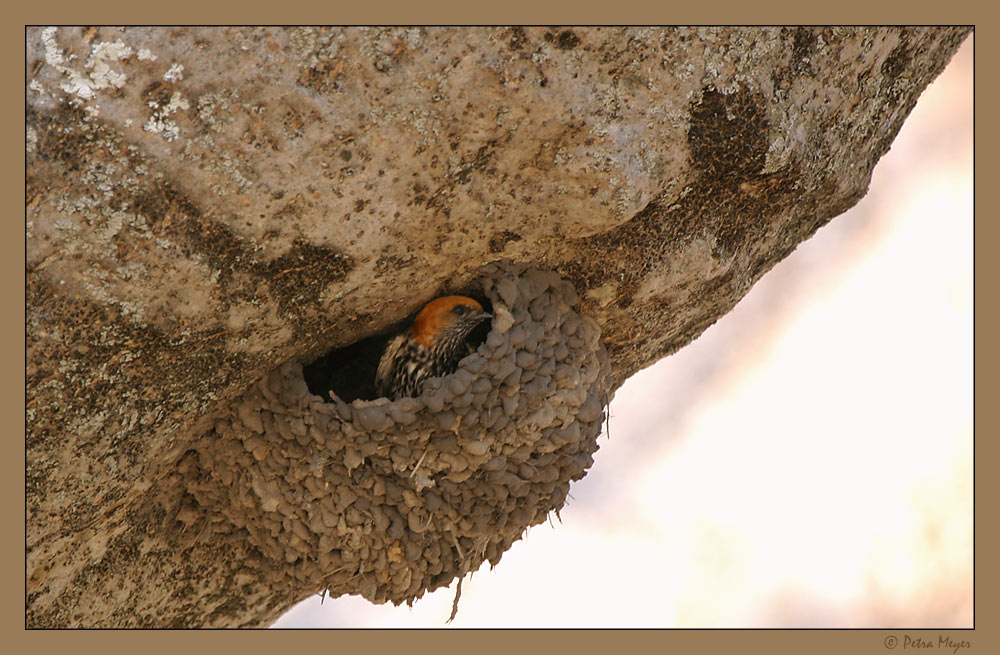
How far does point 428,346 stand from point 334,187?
1288 mm

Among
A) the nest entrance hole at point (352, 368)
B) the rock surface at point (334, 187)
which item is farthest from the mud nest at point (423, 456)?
the nest entrance hole at point (352, 368)

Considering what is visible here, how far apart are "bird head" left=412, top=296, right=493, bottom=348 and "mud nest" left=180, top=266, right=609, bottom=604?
0.60 feet

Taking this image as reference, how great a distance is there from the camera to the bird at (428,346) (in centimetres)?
491

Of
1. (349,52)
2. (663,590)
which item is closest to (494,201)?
(349,52)

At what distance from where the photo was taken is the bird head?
16.0ft

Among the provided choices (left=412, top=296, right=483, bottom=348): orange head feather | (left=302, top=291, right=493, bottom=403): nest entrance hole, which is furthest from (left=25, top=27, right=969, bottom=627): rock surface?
(left=302, top=291, right=493, bottom=403): nest entrance hole

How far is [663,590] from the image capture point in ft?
33.4

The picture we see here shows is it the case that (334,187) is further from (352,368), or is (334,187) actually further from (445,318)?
(352,368)

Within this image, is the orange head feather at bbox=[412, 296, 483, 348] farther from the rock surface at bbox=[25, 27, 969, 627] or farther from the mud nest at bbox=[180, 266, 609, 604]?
the mud nest at bbox=[180, 266, 609, 604]

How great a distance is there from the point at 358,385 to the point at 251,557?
1035mm

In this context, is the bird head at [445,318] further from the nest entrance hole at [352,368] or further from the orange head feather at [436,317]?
the nest entrance hole at [352,368]

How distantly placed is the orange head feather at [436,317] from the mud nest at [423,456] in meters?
0.18

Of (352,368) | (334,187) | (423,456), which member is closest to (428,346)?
(423,456)

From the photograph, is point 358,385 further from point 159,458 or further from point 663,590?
point 663,590
